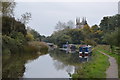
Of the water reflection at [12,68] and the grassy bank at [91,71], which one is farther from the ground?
the grassy bank at [91,71]

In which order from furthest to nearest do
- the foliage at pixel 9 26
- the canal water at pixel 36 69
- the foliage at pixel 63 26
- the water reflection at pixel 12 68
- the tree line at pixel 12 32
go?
the foliage at pixel 63 26
the foliage at pixel 9 26
the tree line at pixel 12 32
the canal water at pixel 36 69
the water reflection at pixel 12 68

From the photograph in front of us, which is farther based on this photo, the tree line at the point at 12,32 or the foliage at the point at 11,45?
the tree line at the point at 12,32

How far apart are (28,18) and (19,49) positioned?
10.5 meters

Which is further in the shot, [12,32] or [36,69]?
[12,32]

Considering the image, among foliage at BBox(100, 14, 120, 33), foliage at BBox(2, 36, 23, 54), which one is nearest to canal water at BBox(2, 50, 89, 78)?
foliage at BBox(2, 36, 23, 54)

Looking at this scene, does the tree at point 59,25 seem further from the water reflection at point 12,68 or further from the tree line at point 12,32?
the water reflection at point 12,68

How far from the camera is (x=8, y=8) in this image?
40.1m

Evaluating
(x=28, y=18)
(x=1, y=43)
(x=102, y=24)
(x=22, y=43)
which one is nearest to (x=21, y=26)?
(x=28, y=18)

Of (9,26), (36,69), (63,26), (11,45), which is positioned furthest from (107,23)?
(36,69)

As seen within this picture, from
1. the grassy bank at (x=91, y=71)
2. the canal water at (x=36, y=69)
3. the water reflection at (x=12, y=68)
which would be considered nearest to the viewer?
the grassy bank at (x=91, y=71)

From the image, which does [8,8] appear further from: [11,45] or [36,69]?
[36,69]

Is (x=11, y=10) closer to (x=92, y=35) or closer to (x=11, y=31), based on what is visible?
(x=11, y=31)

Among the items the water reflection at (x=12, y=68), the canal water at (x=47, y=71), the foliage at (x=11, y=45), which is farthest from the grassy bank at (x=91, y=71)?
the foliage at (x=11, y=45)

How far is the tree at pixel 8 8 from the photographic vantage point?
3828cm
